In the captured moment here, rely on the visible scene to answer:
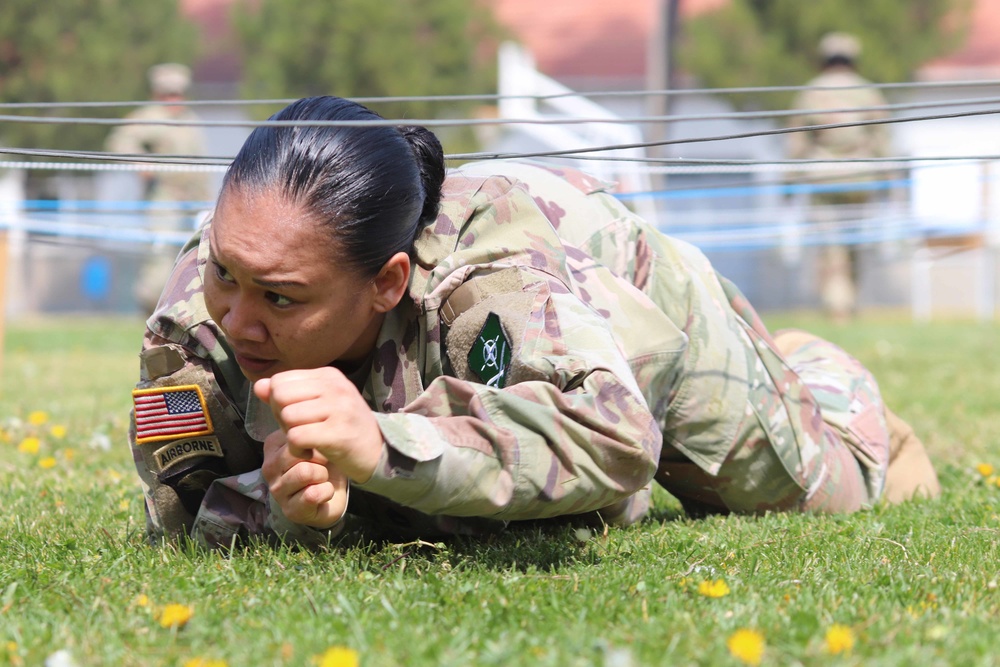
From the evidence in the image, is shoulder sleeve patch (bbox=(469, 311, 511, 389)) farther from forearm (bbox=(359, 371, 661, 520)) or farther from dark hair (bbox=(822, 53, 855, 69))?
dark hair (bbox=(822, 53, 855, 69))

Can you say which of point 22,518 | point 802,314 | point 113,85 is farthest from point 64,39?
point 22,518

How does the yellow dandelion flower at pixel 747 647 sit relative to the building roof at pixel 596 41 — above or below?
below

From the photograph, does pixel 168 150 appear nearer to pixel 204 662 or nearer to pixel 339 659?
pixel 204 662

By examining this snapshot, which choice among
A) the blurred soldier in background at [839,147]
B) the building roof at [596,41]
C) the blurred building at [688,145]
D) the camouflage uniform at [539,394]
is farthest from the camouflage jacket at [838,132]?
the building roof at [596,41]

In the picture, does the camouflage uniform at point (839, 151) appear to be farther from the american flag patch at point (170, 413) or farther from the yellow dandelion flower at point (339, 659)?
the yellow dandelion flower at point (339, 659)

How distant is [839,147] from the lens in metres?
13.4

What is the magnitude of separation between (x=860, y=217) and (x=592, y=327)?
12794 millimetres

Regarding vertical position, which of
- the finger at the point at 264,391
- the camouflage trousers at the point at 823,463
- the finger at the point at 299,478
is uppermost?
the finger at the point at 264,391

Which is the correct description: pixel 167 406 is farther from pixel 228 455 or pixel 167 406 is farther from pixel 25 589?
pixel 25 589

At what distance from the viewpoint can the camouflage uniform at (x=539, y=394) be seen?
2248mm

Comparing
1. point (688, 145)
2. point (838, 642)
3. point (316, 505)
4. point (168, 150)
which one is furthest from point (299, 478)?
Result: point (688, 145)

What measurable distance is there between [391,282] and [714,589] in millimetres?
917

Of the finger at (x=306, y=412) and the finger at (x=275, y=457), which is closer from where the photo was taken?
the finger at (x=306, y=412)

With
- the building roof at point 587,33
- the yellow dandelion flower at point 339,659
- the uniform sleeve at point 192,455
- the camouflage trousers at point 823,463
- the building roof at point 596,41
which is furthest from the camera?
the building roof at point 587,33
